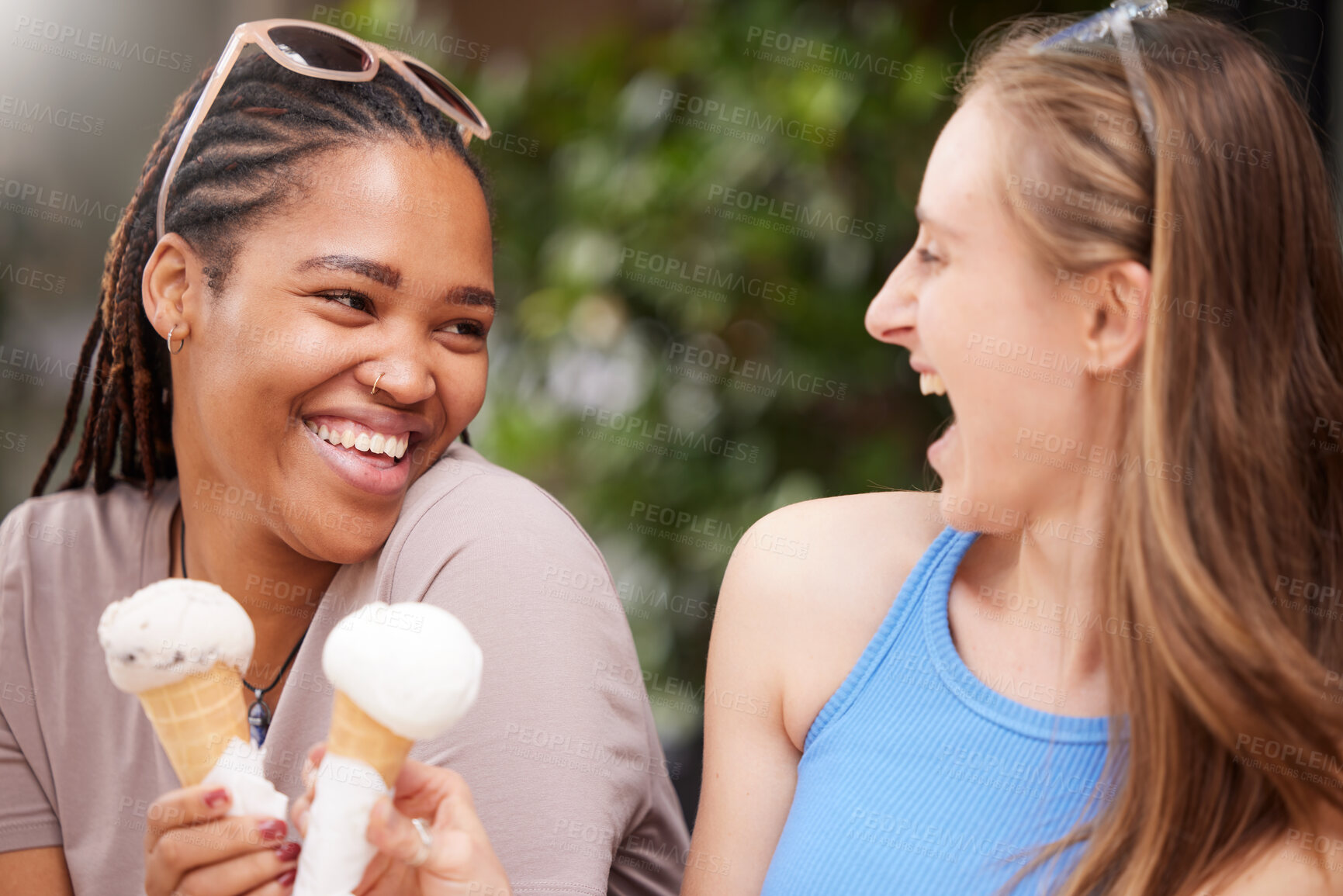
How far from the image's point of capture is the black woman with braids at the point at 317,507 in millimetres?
1139

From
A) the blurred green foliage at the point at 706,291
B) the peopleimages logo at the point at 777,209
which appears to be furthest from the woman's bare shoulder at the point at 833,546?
the peopleimages logo at the point at 777,209

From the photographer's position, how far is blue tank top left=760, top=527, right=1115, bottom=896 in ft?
3.65

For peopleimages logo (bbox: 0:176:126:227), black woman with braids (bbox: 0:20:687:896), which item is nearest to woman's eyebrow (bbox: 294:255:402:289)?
black woman with braids (bbox: 0:20:687:896)

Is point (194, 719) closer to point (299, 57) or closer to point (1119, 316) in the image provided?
point (299, 57)

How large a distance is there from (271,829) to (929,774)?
63 cm

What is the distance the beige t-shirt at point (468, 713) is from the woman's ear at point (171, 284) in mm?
214

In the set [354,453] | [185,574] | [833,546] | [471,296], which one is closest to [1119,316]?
[833,546]

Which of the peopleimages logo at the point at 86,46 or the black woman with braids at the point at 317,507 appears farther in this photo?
the peopleimages logo at the point at 86,46

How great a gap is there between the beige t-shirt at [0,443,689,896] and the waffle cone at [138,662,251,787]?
0.75 feet

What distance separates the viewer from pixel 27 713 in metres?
1.37

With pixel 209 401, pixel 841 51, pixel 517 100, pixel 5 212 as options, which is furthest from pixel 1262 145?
pixel 5 212

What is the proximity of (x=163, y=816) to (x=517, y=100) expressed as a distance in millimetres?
1955

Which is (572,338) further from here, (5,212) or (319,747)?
(319,747)

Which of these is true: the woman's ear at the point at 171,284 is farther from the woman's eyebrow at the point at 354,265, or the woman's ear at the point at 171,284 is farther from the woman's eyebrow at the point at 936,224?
the woman's eyebrow at the point at 936,224
